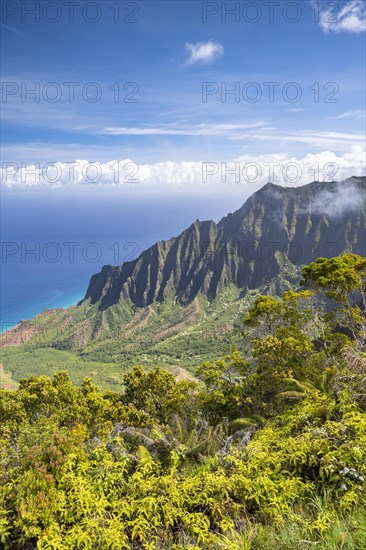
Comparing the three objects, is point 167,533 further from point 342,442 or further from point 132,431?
point 132,431

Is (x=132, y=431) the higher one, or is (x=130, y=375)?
(x=132, y=431)

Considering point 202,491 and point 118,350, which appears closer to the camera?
point 202,491

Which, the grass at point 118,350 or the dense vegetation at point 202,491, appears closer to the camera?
the dense vegetation at point 202,491

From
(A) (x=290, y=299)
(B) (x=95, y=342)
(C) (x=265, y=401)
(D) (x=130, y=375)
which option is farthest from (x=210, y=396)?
(B) (x=95, y=342)

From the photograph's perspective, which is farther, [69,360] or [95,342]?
[95,342]

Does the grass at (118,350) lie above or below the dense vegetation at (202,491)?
below

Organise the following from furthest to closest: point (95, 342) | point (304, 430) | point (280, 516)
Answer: point (95, 342), point (304, 430), point (280, 516)

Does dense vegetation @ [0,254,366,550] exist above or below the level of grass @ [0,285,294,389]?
above

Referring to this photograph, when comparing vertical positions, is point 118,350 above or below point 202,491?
below

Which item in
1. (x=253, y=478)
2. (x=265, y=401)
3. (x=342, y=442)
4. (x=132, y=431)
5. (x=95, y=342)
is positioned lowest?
(x=95, y=342)

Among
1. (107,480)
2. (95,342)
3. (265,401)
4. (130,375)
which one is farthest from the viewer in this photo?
(95,342)

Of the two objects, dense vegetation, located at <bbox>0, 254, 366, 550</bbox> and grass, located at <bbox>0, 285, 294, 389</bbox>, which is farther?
grass, located at <bbox>0, 285, 294, 389</bbox>

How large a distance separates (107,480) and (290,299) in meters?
18.8

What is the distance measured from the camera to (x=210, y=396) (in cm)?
2016
